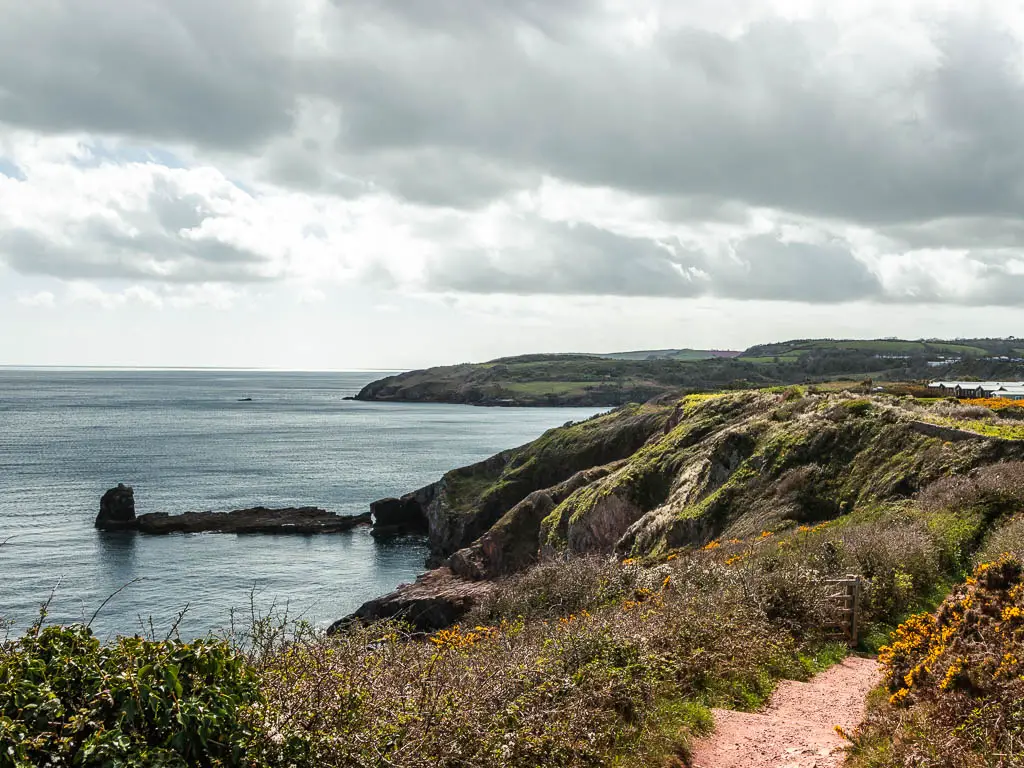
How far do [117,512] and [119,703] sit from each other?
6828cm

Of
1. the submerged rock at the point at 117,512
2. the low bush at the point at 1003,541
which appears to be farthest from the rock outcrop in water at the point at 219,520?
the low bush at the point at 1003,541

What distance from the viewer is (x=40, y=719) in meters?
5.75

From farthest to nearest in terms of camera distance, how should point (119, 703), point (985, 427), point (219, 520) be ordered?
1. point (219, 520)
2. point (985, 427)
3. point (119, 703)

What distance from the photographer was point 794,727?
11.1 m

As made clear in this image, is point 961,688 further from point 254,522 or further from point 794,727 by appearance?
point 254,522

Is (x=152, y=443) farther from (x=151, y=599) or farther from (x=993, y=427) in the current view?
(x=993, y=427)

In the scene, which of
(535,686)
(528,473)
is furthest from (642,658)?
(528,473)

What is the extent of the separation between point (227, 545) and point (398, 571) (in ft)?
49.6

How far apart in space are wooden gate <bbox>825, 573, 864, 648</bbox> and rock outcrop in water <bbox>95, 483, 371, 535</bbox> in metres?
58.5

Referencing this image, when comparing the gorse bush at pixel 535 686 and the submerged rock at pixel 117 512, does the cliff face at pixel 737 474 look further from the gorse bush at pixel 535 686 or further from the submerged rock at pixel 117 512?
the submerged rock at pixel 117 512

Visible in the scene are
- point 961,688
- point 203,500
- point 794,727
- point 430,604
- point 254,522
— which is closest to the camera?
point 961,688

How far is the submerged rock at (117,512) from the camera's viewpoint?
215 feet

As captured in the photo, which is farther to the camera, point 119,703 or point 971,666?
point 971,666

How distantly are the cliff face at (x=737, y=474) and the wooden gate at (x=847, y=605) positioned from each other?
34.9 ft
